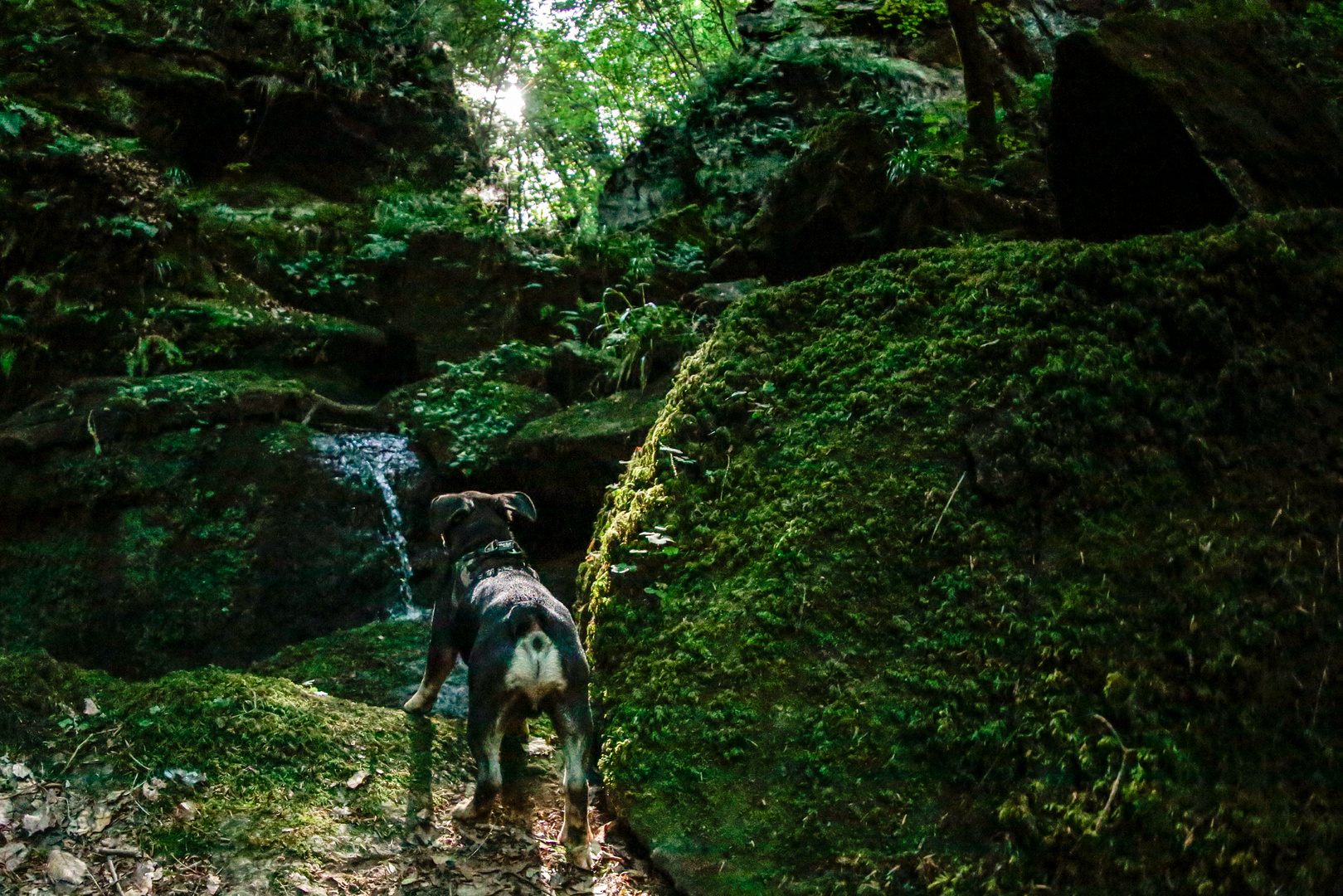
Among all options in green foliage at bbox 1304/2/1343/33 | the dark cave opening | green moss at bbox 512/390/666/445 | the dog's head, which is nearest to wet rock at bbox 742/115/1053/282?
the dark cave opening

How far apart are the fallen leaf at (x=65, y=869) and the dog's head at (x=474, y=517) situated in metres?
2.37

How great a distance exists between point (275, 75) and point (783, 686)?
54.4ft

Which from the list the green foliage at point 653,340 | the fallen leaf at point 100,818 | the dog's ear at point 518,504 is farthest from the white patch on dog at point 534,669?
the green foliage at point 653,340

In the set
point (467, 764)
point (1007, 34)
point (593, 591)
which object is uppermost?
point (1007, 34)

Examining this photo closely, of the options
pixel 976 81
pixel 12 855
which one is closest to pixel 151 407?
pixel 12 855

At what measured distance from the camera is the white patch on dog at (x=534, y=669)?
12.9ft

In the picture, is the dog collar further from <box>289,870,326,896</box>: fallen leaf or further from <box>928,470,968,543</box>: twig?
<box>928,470,968,543</box>: twig

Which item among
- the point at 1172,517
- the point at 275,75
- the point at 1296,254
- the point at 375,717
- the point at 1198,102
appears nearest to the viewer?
the point at 1172,517

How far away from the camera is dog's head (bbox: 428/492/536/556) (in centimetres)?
526

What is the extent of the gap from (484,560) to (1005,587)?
9.36 feet

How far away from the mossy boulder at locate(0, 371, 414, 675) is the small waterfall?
0.16 ft

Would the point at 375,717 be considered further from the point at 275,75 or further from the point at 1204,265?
the point at 275,75

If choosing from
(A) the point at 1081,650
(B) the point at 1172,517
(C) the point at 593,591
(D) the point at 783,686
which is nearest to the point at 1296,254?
(B) the point at 1172,517

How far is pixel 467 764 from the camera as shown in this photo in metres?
4.59
